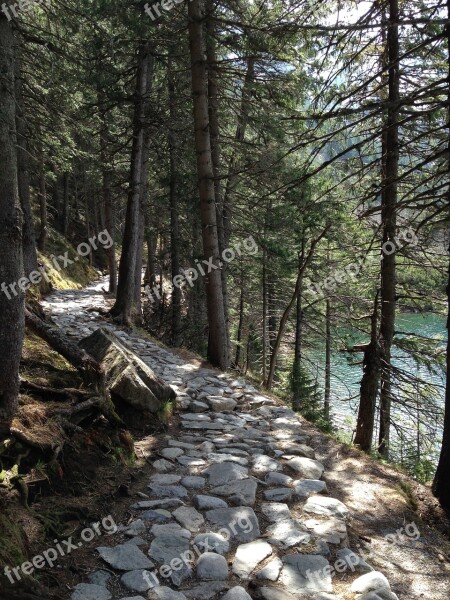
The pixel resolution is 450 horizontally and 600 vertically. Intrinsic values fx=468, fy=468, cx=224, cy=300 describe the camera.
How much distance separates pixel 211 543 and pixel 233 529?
298 millimetres

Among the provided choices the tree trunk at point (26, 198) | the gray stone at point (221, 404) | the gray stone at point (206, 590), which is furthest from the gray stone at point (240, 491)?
the tree trunk at point (26, 198)

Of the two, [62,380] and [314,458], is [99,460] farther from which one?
[314,458]

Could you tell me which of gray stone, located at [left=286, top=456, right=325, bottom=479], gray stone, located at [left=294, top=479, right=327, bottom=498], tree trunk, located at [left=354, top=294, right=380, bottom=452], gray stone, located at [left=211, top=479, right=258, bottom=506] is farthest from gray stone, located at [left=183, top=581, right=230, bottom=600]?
tree trunk, located at [left=354, top=294, right=380, bottom=452]

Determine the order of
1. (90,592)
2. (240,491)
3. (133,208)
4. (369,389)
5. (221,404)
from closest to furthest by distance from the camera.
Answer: (90,592) < (240,491) < (221,404) < (369,389) < (133,208)

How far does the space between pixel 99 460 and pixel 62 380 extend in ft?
4.07

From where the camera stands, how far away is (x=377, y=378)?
7598 mm

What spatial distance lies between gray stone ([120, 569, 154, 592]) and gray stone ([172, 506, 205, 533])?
26.8 inches

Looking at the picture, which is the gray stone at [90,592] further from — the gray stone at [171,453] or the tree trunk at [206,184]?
the tree trunk at [206,184]

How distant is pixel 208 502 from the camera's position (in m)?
4.07

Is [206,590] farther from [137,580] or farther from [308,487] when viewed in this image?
[308,487]

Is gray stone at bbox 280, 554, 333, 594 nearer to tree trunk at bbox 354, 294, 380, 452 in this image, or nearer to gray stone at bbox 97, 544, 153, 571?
gray stone at bbox 97, 544, 153, 571

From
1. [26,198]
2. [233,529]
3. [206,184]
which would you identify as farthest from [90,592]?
[26,198]

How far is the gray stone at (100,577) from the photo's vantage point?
9.50 feet

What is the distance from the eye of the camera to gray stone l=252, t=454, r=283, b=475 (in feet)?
16.0
